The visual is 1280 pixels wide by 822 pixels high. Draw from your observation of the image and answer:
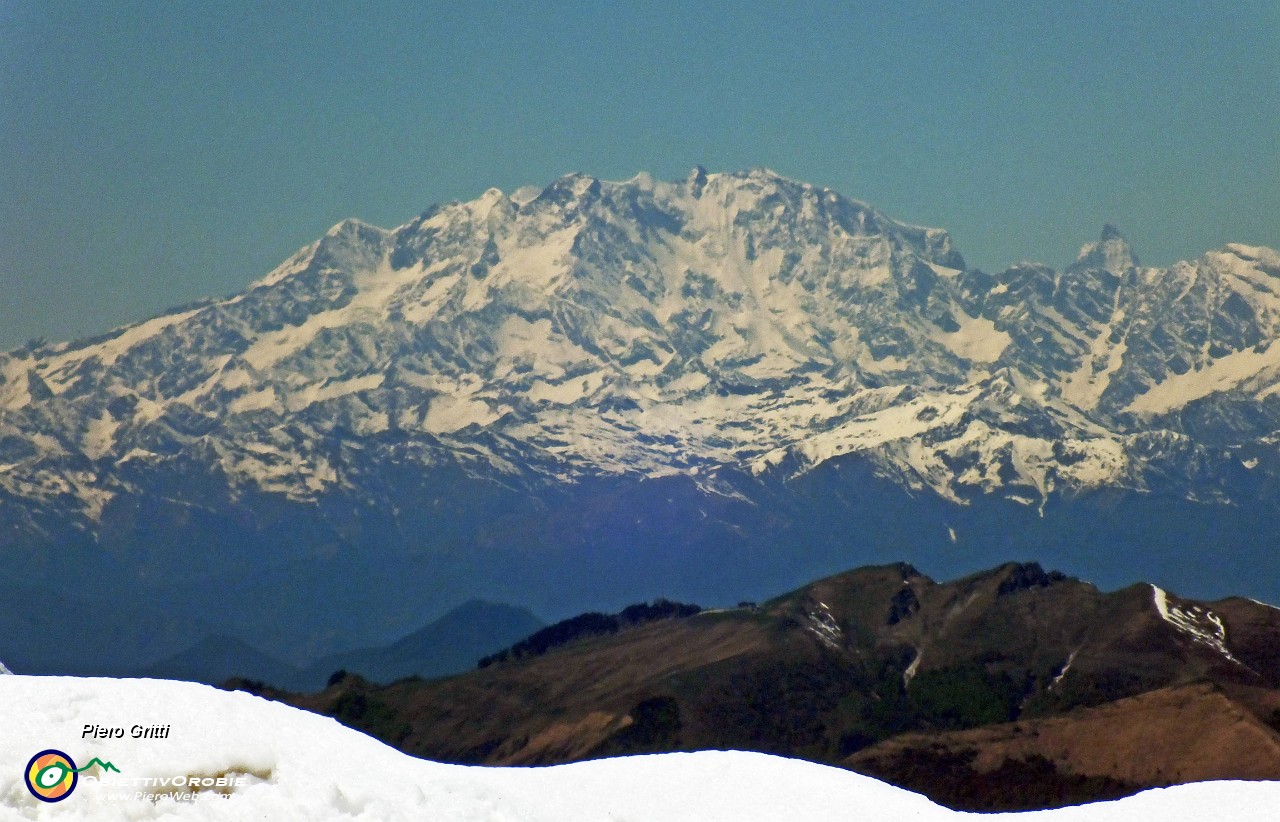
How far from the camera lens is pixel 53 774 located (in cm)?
4012

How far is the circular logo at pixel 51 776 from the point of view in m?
39.7

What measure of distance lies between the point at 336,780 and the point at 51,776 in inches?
247

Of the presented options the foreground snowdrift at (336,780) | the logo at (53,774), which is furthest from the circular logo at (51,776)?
the foreground snowdrift at (336,780)

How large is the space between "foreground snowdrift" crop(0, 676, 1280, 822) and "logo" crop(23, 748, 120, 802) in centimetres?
16

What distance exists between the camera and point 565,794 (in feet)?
160

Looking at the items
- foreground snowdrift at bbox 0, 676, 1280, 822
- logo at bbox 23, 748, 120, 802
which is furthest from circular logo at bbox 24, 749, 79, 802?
foreground snowdrift at bbox 0, 676, 1280, 822

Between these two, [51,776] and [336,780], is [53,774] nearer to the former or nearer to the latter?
[51,776]

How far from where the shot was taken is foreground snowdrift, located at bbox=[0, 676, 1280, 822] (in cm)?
4097

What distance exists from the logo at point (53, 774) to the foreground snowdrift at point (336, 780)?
0.16 m

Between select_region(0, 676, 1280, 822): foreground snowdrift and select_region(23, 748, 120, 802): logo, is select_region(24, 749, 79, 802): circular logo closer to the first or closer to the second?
select_region(23, 748, 120, 802): logo

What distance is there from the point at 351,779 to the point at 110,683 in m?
6.08

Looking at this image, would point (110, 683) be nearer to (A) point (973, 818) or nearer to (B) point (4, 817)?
(B) point (4, 817)

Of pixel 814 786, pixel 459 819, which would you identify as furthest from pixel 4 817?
pixel 814 786

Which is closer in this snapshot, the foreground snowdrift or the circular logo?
the circular logo
